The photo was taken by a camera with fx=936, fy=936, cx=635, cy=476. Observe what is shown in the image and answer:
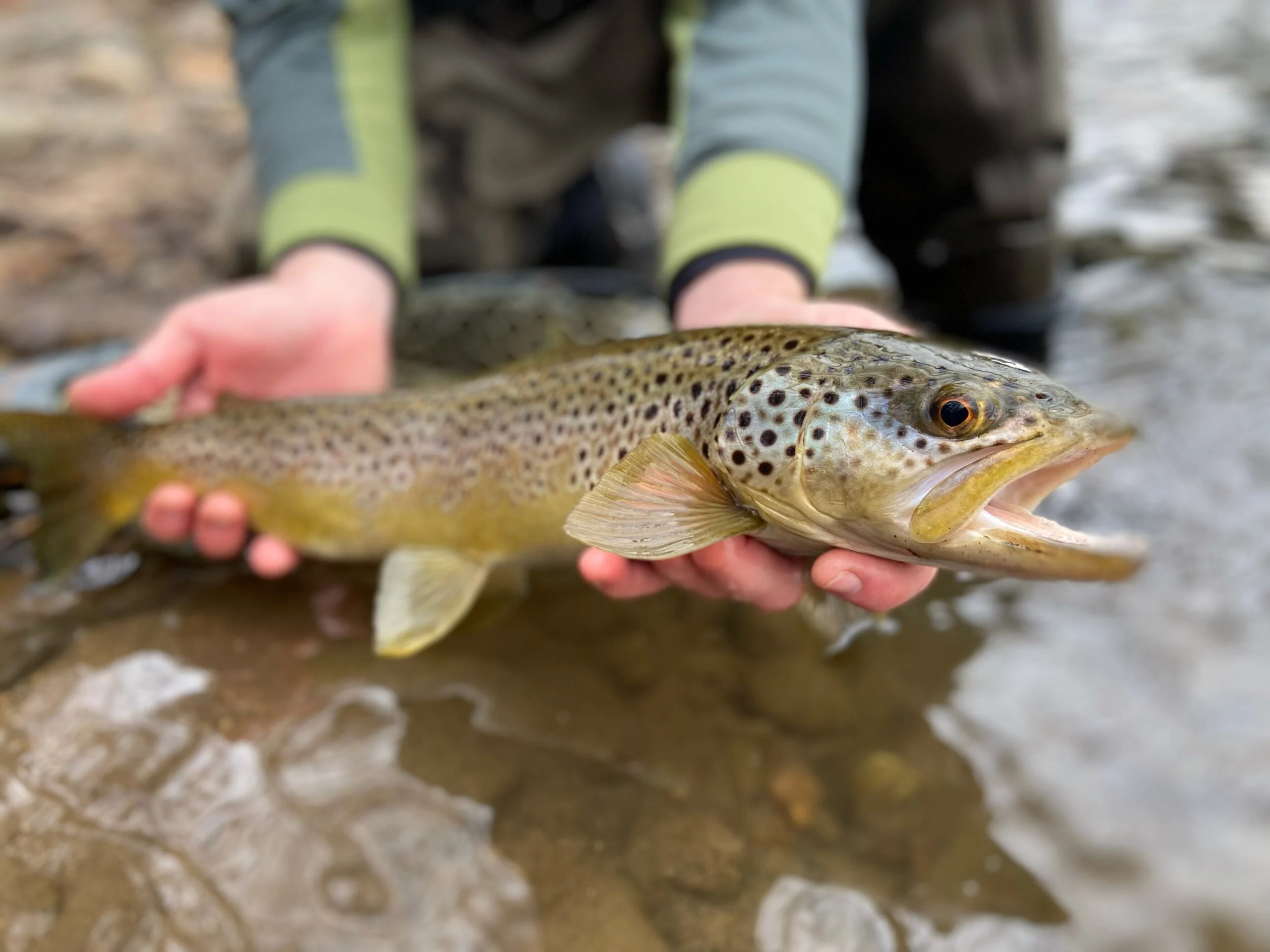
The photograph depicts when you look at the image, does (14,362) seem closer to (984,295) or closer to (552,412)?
(552,412)

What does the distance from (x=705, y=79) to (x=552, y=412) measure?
1524mm

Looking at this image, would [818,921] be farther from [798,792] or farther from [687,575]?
[687,575]

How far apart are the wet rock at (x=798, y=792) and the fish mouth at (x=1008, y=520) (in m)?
0.89

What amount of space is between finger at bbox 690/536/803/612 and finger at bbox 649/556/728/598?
0.01 metres

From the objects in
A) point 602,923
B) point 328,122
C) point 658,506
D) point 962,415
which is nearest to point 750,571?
point 658,506

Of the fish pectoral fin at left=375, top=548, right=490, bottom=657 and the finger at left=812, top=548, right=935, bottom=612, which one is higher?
the finger at left=812, top=548, right=935, bottom=612

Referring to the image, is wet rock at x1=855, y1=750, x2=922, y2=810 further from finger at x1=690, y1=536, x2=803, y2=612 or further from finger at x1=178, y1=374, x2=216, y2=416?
finger at x1=178, y1=374, x2=216, y2=416

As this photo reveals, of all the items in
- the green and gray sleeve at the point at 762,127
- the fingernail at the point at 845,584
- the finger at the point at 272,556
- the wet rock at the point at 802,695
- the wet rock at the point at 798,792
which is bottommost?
the wet rock at the point at 798,792

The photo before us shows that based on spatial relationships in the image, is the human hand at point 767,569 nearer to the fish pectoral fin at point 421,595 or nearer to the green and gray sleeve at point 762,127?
the green and gray sleeve at point 762,127

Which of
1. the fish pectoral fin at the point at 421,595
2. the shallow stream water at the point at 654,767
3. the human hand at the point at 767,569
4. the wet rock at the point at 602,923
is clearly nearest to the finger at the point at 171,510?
the shallow stream water at the point at 654,767

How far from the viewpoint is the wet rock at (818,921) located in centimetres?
205

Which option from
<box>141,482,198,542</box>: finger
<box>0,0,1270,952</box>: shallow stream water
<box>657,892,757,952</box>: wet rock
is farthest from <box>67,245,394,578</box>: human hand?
<box>657,892,757,952</box>: wet rock

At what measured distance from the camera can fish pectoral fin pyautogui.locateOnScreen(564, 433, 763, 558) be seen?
1.94 metres

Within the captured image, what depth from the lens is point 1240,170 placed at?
6332 millimetres
